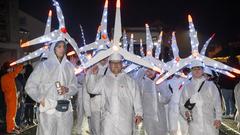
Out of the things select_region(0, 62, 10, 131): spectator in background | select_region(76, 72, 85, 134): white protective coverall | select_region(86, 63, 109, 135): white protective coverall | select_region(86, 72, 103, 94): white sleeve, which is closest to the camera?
select_region(86, 72, 103, 94): white sleeve

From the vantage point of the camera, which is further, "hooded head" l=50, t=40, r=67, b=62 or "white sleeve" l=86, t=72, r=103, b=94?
"white sleeve" l=86, t=72, r=103, b=94

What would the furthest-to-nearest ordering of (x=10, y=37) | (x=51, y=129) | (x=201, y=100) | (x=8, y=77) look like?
(x=10, y=37), (x=8, y=77), (x=201, y=100), (x=51, y=129)

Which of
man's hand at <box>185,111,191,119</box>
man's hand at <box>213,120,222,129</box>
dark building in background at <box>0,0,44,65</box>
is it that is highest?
dark building in background at <box>0,0,44,65</box>

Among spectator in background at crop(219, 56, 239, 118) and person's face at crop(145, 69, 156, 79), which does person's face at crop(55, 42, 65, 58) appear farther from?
spectator in background at crop(219, 56, 239, 118)

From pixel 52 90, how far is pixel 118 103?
3.58 ft

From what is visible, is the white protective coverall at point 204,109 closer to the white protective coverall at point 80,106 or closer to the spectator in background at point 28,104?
the white protective coverall at point 80,106

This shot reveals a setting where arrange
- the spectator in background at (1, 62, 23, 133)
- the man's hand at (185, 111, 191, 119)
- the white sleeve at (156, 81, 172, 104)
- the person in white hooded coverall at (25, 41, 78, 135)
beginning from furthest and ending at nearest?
the spectator in background at (1, 62, 23, 133)
the white sleeve at (156, 81, 172, 104)
the man's hand at (185, 111, 191, 119)
the person in white hooded coverall at (25, 41, 78, 135)

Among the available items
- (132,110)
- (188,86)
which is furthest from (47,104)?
(188,86)

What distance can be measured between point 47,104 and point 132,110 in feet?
4.67

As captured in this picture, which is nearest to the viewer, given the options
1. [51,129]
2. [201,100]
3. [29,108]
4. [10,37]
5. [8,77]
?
[51,129]

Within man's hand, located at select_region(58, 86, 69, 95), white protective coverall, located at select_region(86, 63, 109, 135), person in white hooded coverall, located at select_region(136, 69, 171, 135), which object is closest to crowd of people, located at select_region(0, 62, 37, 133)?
white protective coverall, located at select_region(86, 63, 109, 135)

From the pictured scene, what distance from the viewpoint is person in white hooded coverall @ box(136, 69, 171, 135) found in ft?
32.9

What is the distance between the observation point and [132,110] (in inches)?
292

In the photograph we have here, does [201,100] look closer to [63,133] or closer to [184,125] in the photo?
[184,125]
